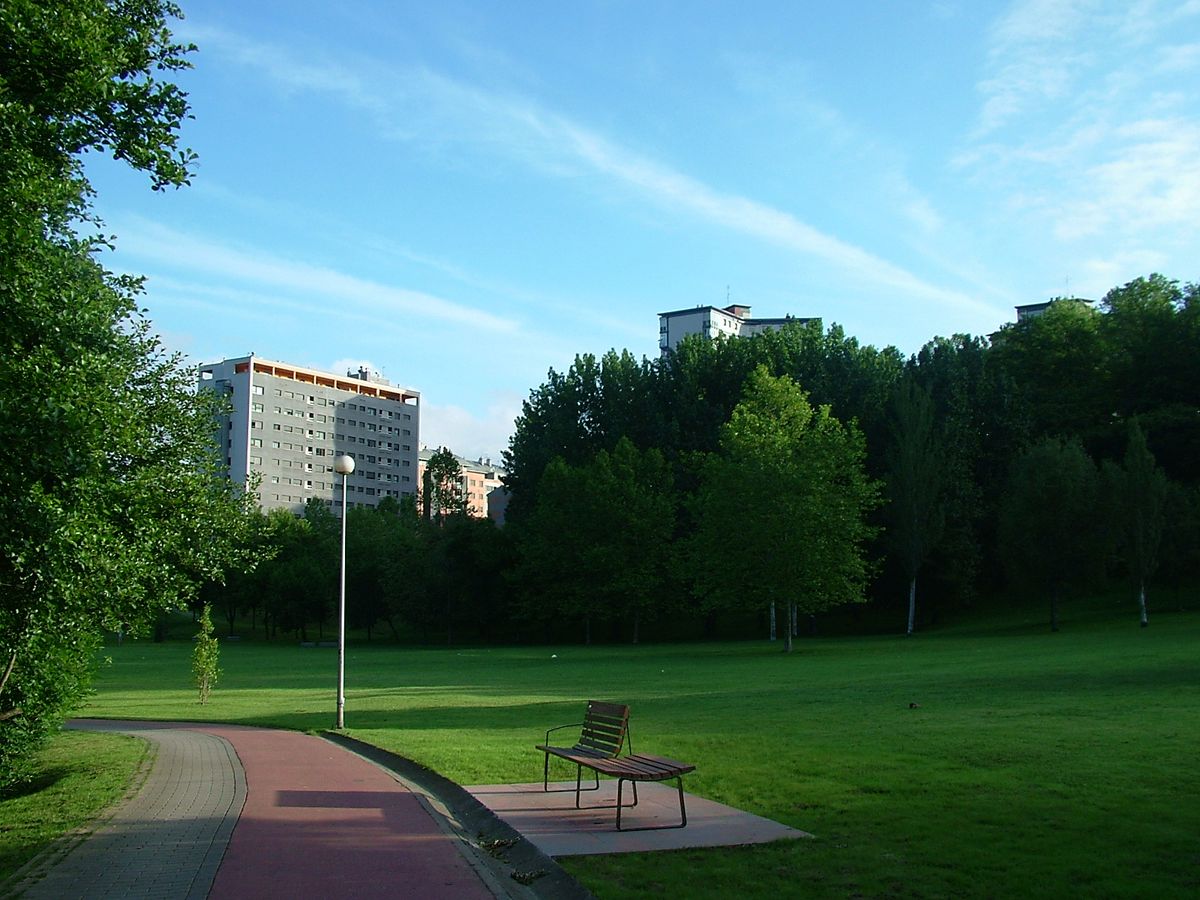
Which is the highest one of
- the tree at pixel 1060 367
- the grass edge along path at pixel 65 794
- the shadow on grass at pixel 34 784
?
the tree at pixel 1060 367

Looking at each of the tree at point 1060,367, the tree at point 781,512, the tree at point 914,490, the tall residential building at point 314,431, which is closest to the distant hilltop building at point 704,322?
the tall residential building at point 314,431

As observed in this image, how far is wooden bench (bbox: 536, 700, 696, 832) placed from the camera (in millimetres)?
9867

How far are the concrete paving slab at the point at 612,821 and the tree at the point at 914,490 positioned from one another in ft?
170

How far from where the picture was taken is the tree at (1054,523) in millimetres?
54938

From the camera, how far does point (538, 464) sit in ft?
262

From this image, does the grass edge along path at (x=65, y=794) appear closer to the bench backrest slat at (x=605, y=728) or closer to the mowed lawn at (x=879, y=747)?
the mowed lawn at (x=879, y=747)

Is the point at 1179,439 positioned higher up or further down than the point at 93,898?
higher up

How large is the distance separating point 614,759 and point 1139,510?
49566 mm

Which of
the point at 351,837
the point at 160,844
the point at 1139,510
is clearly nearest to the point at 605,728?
the point at 351,837

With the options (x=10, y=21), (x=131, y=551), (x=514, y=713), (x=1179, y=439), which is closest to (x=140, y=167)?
(x=10, y=21)

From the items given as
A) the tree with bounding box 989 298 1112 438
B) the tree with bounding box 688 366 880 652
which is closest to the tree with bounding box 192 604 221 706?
the tree with bounding box 688 366 880 652

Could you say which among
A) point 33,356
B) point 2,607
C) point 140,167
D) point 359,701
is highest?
point 140,167

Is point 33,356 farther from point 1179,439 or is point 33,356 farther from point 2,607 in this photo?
point 1179,439

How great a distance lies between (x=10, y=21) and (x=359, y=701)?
21.3 meters
